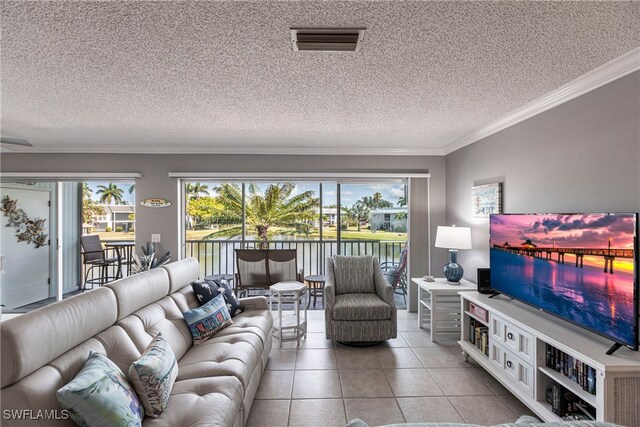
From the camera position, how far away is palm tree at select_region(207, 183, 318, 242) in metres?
6.60

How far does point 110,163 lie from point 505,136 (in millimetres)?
5202

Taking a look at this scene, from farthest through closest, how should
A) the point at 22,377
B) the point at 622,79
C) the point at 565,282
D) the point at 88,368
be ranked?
the point at 565,282 → the point at 622,79 → the point at 88,368 → the point at 22,377

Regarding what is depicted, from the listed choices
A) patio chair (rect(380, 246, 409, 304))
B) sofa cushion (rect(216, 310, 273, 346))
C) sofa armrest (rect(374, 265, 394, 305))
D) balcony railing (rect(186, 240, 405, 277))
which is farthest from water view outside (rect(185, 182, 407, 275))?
sofa cushion (rect(216, 310, 273, 346))

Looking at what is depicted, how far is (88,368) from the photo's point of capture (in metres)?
1.50

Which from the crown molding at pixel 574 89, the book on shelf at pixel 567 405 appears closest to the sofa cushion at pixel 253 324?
the book on shelf at pixel 567 405

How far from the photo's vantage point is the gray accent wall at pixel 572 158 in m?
2.01

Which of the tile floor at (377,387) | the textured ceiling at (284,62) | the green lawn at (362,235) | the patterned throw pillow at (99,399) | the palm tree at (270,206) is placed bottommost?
the tile floor at (377,387)

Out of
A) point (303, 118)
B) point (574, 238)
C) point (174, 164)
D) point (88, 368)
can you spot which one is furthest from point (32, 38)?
point (574, 238)

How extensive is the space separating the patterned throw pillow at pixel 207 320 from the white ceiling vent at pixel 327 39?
2.21 meters

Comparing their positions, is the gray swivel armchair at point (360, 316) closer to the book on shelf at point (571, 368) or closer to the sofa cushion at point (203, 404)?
the book on shelf at point (571, 368)

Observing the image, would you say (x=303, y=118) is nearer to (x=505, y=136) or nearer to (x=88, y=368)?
(x=505, y=136)

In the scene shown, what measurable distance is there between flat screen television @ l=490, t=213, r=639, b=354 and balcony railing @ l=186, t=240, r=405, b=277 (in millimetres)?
3228

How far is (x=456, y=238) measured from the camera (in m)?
3.78

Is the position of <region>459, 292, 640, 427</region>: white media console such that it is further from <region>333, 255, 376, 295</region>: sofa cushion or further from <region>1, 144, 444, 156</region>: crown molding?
<region>1, 144, 444, 156</region>: crown molding
